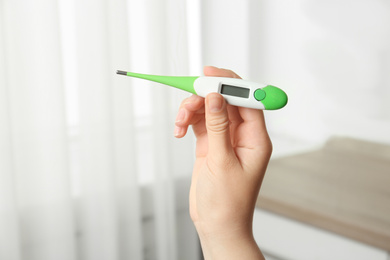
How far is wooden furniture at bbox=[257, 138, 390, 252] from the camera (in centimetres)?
150

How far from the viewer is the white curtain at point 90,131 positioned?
1271 millimetres

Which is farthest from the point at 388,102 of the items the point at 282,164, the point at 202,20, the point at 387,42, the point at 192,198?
the point at 192,198

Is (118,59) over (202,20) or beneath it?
beneath

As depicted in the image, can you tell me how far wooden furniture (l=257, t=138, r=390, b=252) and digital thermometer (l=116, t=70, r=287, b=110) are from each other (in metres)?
0.92

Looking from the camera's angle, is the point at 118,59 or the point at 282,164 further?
the point at 282,164

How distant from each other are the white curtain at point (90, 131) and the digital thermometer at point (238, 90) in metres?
0.65

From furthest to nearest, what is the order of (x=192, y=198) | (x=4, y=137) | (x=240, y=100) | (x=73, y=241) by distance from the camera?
(x=73, y=241)
(x=4, y=137)
(x=192, y=198)
(x=240, y=100)

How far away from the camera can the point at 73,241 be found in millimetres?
1398

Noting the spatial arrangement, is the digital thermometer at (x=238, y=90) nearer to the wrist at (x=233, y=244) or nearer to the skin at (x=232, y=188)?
the skin at (x=232, y=188)

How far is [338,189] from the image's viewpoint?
163 centimetres

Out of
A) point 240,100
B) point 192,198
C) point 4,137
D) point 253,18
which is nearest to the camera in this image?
point 240,100

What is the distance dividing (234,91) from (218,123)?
54 mm

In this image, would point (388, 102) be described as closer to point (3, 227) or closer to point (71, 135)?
point (71, 135)

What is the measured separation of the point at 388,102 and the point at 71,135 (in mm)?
893
